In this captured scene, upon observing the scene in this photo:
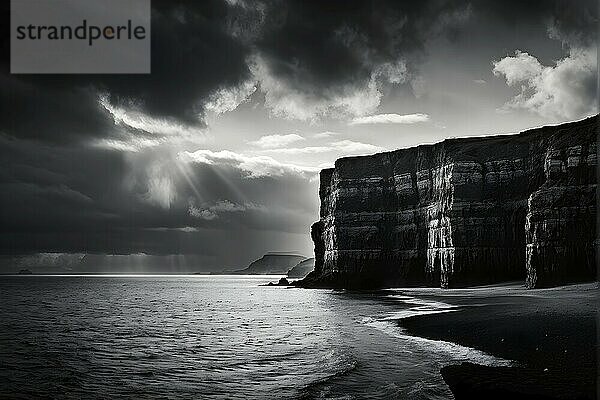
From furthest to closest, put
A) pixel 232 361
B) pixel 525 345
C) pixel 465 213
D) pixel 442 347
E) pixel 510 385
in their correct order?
pixel 465 213, pixel 232 361, pixel 442 347, pixel 525 345, pixel 510 385

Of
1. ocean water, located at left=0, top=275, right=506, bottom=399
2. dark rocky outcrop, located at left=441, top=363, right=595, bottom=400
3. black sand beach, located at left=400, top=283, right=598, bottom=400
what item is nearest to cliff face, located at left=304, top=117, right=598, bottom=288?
black sand beach, located at left=400, top=283, right=598, bottom=400

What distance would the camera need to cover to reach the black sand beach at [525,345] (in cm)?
1352

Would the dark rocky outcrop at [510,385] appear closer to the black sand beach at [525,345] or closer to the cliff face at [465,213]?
the black sand beach at [525,345]

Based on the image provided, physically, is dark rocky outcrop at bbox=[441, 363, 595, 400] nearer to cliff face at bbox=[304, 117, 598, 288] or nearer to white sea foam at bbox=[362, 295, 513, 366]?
white sea foam at bbox=[362, 295, 513, 366]

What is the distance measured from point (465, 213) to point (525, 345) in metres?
63.4

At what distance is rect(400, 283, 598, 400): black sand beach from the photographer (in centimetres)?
1352

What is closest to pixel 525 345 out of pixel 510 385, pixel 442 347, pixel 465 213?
pixel 442 347

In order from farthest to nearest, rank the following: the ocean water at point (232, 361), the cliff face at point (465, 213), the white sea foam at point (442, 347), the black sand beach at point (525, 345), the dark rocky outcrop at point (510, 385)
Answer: the cliff face at point (465, 213) < the white sea foam at point (442, 347) < the ocean water at point (232, 361) < the black sand beach at point (525, 345) < the dark rocky outcrop at point (510, 385)

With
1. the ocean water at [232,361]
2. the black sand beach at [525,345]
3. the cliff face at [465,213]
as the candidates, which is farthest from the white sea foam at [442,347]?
the cliff face at [465,213]

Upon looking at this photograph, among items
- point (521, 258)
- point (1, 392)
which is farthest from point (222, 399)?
point (521, 258)

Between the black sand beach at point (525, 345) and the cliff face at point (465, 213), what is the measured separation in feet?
85.5

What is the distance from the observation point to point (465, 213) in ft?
268

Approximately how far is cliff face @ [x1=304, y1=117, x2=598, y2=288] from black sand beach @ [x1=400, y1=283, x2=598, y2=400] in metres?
26.1

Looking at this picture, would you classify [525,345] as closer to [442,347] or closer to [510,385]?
[442,347]
